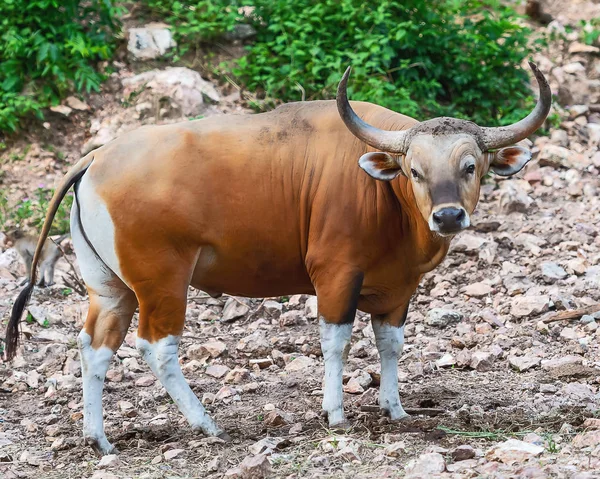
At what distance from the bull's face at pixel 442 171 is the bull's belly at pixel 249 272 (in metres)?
0.93

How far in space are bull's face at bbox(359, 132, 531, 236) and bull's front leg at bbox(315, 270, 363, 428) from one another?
72 cm

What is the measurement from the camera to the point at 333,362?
20.0 feet

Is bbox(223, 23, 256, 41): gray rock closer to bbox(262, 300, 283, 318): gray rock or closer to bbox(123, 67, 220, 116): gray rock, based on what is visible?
bbox(123, 67, 220, 116): gray rock

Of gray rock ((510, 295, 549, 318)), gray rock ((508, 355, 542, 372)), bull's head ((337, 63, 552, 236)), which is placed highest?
bull's head ((337, 63, 552, 236))

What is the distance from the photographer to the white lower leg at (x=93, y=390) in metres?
6.05

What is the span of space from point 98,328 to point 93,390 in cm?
42

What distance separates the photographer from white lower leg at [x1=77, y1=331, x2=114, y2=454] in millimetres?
6051

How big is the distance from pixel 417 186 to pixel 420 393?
1.99m

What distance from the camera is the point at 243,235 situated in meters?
6.10

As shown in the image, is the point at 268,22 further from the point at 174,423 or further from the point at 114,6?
the point at 174,423

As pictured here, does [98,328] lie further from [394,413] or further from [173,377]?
[394,413]

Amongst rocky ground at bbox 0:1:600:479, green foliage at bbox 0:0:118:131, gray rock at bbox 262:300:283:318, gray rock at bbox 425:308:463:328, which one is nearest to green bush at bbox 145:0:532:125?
rocky ground at bbox 0:1:600:479

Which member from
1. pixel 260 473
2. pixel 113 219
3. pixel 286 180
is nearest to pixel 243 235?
pixel 286 180

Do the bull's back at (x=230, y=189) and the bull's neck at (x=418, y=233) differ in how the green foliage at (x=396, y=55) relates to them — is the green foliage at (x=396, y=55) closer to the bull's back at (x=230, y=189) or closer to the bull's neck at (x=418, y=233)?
the bull's back at (x=230, y=189)
